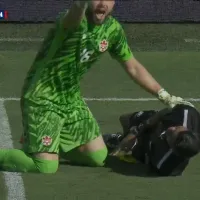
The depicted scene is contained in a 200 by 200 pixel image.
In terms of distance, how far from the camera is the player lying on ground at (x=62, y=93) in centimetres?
680

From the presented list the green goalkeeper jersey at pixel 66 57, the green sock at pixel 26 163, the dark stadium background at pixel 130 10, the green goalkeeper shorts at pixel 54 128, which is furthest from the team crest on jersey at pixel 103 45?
the dark stadium background at pixel 130 10

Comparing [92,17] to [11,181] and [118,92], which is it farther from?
[118,92]

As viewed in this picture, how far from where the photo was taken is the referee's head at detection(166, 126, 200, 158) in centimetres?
676

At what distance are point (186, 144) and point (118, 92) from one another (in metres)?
3.44

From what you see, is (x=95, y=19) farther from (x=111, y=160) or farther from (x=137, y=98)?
(x=137, y=98)

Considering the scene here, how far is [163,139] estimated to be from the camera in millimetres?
7043

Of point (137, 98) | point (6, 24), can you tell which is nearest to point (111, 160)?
point (137, 98)

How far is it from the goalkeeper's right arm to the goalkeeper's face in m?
0.16

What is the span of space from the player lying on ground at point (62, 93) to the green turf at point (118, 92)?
0.19 metres

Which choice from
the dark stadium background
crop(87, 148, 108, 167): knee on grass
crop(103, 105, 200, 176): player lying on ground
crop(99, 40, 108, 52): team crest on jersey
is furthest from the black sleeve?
the dark stadium background

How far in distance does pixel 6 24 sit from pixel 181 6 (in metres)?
3.01

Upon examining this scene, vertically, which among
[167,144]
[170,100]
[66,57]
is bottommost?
[167,144]

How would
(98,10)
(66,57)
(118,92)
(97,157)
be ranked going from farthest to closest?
(118,92), (97,157), (66,57), (98,10)

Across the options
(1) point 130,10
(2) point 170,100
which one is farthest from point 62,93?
(1) point 130,10
